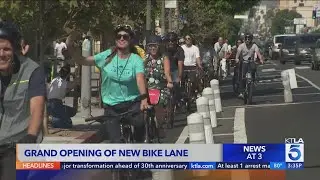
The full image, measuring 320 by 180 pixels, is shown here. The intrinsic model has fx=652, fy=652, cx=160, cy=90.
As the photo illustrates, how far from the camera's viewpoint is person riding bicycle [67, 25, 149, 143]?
665 centimetres

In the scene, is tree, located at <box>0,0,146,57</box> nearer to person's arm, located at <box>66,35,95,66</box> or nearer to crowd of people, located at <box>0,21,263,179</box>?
crowd of people, located at <box>0,21,263,179</box>

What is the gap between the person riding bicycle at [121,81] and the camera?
665 centimetres

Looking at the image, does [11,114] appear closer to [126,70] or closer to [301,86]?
[126,70]

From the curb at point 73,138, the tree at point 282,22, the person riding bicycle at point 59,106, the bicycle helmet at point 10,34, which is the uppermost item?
the bicycle helmet at point 10,34

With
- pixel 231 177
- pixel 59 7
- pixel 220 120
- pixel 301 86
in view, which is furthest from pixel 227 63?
pixel 231 177

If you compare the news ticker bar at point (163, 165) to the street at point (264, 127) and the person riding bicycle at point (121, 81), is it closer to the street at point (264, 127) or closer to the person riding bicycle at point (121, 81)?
the street at point (264, 127)

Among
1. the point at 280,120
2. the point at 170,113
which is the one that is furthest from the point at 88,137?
the point at 280,120

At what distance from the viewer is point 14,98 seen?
167 inches

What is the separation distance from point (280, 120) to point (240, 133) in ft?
6.62

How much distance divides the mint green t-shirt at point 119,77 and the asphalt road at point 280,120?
1.87 meters

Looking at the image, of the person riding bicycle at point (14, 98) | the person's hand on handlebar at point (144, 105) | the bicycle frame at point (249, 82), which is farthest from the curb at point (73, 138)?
the bicycle frame at point (249, 82)

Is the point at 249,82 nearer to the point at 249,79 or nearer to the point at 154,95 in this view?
the point at 249,79

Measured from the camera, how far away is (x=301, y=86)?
23125mm

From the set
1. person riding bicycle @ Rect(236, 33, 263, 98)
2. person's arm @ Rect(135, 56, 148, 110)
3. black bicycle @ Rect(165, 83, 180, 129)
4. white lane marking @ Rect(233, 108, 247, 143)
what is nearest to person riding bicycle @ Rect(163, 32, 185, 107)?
black bicycle @ Rect(165, 83, 180, 129)
